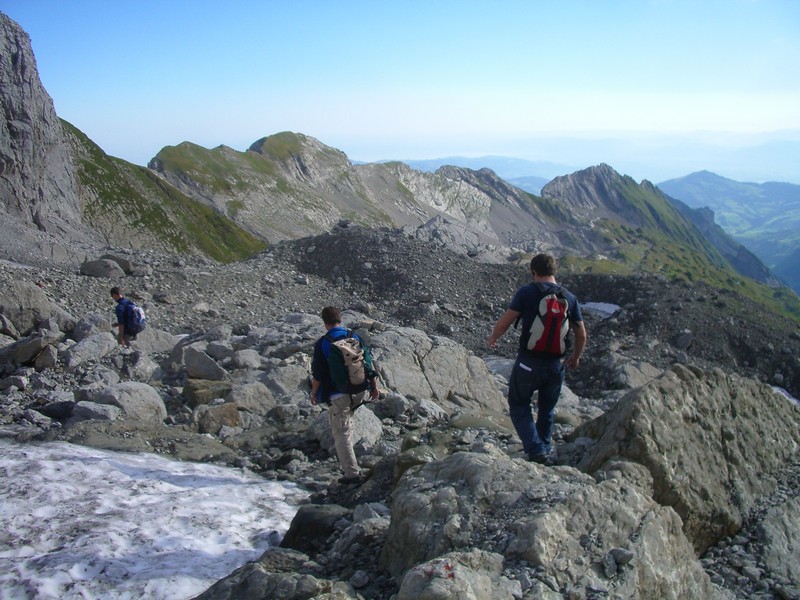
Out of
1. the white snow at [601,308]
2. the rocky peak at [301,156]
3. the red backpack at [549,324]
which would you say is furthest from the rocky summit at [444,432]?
the rocky peak at [301,156]

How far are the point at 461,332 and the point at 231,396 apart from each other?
1230 cm

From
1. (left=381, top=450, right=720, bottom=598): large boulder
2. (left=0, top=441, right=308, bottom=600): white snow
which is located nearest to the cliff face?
(left=0, top=441, right=308, bottom=600): white snow

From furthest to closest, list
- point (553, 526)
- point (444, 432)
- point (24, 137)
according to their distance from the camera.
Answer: point (24, 137) < point (444, 432) < point (553, 526)

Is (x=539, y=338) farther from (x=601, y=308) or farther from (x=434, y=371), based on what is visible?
(x=601, y=308)

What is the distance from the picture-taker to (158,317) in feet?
64.9

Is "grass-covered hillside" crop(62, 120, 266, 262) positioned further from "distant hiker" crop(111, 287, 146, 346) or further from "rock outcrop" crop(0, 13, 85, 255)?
"distant hiker" crop(111, 287, 146, 346)

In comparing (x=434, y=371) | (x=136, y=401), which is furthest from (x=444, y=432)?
(x=136, y=401)

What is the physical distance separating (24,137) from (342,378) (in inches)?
1890

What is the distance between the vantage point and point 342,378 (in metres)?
8.38

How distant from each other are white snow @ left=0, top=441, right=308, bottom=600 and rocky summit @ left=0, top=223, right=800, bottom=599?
622mm

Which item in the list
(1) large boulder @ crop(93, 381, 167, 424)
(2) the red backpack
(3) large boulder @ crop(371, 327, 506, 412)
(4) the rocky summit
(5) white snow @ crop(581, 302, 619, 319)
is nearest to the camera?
(4) the rocky summit

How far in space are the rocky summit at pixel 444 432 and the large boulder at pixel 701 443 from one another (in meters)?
0.03

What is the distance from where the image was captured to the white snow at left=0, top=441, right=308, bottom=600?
6.19 m

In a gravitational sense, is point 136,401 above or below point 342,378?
below
